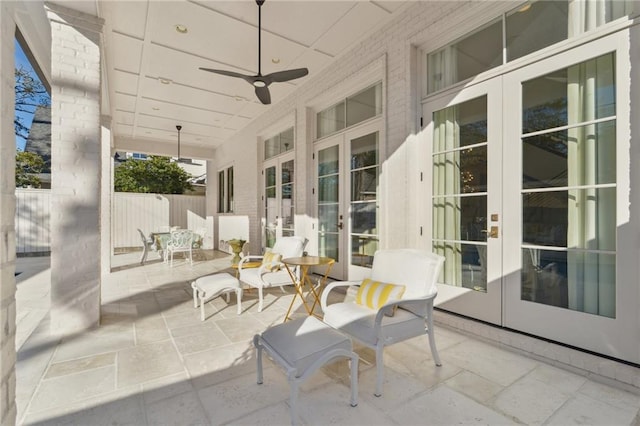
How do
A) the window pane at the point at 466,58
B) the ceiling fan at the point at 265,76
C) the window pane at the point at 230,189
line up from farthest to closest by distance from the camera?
the window pane at the point at 230,189 < the ceiling fan at the point at 265,76 < the window pane at the point at 466,58

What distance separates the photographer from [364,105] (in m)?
4.34

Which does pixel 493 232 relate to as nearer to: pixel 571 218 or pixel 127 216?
pixel 571 218

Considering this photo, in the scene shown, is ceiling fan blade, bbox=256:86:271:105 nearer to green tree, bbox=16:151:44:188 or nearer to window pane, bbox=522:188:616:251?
window pane, bbox=522:188:616:251

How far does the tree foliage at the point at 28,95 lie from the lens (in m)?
4.15

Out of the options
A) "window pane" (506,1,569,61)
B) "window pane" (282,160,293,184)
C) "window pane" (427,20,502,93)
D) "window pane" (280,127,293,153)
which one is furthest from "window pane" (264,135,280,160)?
"window pane" (506,1,569,61)

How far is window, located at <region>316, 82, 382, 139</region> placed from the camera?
13.7ft

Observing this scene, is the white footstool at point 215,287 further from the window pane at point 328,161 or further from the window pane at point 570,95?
the window pane at point 570,95

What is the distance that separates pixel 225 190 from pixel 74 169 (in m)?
6.30

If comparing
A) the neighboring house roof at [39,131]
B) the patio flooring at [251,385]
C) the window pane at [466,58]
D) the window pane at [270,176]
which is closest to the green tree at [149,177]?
the neighboring house roof at [39,131]

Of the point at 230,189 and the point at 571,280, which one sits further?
the point at 230,189

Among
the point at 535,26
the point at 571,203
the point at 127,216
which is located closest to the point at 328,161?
the point at 535,26

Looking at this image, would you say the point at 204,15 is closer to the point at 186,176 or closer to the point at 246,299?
the point at 246,299

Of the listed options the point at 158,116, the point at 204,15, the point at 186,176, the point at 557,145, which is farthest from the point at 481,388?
the point at 186,176

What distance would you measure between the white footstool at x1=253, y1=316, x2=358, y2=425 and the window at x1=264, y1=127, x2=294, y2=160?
14.9 feet
